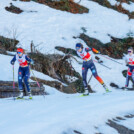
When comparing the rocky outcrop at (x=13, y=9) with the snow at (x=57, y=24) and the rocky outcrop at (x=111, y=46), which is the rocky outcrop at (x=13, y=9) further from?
the rocky outcrop at (x=111, y=46)

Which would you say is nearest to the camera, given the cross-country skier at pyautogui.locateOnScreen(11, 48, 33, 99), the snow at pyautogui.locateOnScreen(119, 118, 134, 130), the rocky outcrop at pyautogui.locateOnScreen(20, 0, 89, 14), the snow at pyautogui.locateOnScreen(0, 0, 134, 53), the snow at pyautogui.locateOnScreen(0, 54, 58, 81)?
the snow at pyautogui.locateOnScreen(119, 118, 134, 130)

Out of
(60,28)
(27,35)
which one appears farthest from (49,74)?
(60,28)

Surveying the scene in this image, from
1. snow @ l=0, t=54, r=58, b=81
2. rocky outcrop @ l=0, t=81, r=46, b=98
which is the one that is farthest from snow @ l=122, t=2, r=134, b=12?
rocky outcrop @ l=0, t=81, r=46, b=98

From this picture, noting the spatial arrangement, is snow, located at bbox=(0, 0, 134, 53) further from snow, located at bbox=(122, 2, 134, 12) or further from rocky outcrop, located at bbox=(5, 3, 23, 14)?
snow, located at bbox=(122, 2, 134, 12)

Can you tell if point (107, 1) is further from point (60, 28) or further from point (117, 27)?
point (60, 28)

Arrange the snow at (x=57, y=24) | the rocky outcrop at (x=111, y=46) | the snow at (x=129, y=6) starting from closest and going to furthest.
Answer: the snow at (x=57, y=24), the rocky outcrop at (x=111, y=46), the snow at (x=129, y=6)

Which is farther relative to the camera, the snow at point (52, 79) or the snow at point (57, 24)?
the snow at point (57, 24)

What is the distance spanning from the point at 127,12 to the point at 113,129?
19.8m

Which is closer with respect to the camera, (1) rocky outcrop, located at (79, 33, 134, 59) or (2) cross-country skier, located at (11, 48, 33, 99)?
(2) cross-country skier, located at (11, 48, 33, 99)

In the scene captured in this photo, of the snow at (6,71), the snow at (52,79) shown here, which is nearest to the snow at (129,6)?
the snow at (52,79)

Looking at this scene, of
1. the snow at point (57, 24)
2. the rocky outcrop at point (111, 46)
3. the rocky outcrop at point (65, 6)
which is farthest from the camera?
the rocky outcrop at point (65, 6)

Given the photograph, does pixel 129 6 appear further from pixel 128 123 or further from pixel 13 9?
pixel 128 123

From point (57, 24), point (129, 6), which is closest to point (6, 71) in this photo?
point (57, 24)

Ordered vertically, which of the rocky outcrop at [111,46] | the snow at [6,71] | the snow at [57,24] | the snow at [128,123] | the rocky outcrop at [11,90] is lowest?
the rocky outcrop at [11,90]
